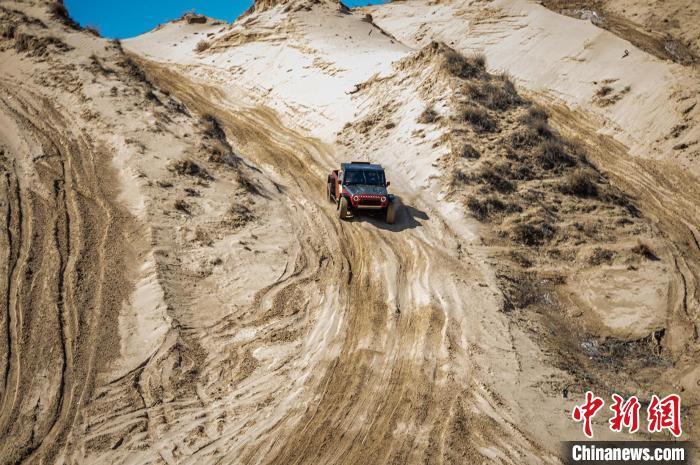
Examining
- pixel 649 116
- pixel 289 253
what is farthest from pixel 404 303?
pixel 649 116

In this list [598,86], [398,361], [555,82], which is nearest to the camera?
[398,361]

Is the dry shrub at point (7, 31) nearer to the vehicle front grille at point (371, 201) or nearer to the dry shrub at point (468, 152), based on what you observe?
the vehicle front grille at point (371, 201)

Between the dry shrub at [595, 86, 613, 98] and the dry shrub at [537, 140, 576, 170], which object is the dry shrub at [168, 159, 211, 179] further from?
the dry shrub at [595, 86, 613, 98]

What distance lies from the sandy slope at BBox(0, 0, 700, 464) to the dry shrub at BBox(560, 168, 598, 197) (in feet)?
0.54

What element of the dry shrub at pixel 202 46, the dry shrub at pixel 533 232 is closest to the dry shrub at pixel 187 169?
the dry shrub at pixel 533 232

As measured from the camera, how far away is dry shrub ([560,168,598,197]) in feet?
50.8

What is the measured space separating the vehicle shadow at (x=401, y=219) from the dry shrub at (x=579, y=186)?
4635mm

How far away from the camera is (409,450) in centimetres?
779

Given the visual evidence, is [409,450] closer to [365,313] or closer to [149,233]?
[365,313]

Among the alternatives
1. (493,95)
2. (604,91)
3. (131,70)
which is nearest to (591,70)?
(604,91)

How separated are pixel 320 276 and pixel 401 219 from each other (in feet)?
13.5

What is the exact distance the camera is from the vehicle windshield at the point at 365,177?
A: 50.3 feet

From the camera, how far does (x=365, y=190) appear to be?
14938 mm

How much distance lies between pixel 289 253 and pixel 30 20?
899 inches
